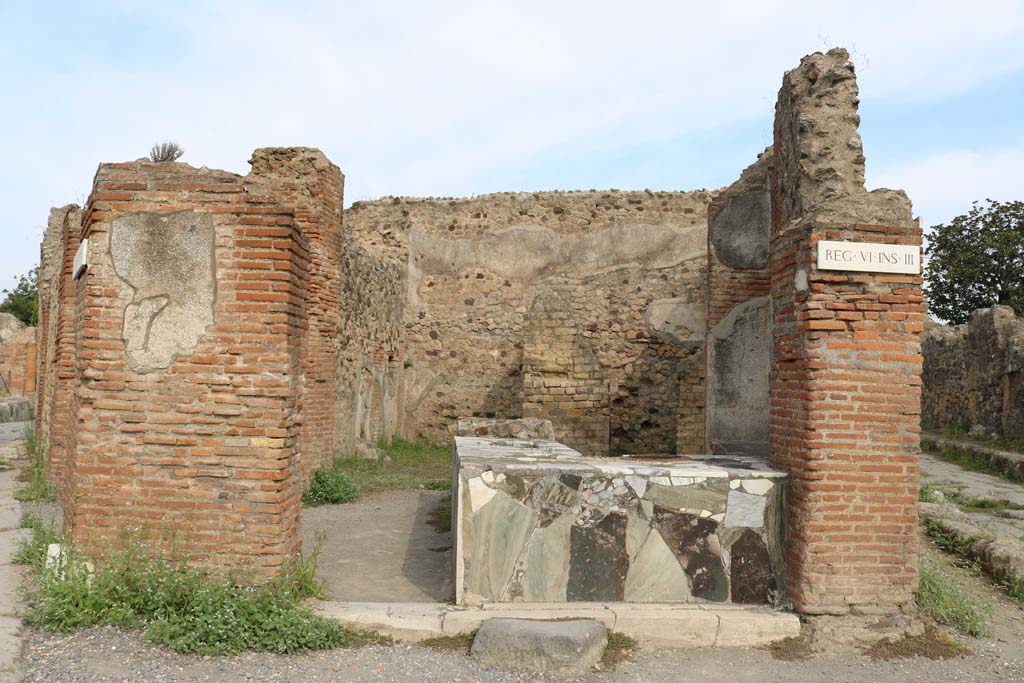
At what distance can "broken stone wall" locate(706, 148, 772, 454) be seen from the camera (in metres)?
7.14

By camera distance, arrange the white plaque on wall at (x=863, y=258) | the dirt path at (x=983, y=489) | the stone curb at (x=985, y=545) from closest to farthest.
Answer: the white plaque on wall at (x=863, y=258), the stone curb at (x=985, y=545), the dirt path at (x=983, y=489)

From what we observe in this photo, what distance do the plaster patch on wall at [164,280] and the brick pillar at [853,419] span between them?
11.3ft

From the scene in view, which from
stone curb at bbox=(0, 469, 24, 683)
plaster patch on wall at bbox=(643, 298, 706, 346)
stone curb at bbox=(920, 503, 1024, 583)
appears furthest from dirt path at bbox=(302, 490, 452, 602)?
plaster patch on wall at bbox=(643, 298, 706, 346)

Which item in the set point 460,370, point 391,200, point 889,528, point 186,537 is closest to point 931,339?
point 460,370

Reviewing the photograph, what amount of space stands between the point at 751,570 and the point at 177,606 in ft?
10.8

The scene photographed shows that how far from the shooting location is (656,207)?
46.2ft

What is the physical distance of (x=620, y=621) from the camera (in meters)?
4.27

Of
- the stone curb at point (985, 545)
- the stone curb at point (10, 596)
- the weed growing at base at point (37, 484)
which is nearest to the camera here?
the stone curb at point (10, 596)

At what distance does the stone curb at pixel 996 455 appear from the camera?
1056cm

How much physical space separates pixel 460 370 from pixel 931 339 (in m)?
11.8

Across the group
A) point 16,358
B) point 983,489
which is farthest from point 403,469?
point 16,358

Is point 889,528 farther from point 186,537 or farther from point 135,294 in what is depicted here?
point 135,294

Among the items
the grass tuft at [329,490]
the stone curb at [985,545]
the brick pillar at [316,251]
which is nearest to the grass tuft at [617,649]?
the stone curb at [985,545]

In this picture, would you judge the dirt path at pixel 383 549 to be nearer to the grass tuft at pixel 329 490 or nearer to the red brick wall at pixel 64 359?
the grass tuft at pixel 329 490
